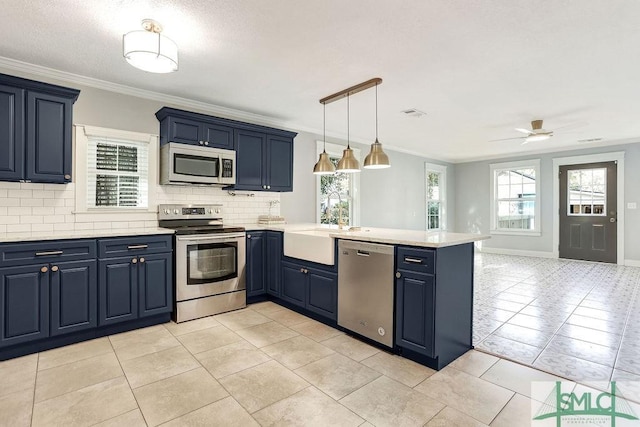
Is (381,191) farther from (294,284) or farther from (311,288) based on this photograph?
(311,288)

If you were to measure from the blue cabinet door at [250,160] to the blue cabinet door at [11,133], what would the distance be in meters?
2.02

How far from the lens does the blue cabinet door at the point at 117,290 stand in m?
2.99

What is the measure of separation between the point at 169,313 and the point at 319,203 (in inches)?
113

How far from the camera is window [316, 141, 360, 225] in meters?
5.55

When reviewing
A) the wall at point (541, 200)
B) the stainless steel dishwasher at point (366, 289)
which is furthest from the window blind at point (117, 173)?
the wall at point (541, 200)

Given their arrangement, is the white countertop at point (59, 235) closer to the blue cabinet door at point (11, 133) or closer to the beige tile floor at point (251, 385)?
the blue cabinet door at point (11, 133)

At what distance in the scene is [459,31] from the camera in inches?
97.4

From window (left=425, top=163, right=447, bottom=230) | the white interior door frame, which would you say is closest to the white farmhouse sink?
window (left=425, top=163, right=447, bottom=230)

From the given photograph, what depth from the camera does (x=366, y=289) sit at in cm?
286

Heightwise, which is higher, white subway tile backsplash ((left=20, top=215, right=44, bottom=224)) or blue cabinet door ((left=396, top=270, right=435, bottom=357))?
white subway tile backsplash ((left=20, top=215, right=44, bottom=224))

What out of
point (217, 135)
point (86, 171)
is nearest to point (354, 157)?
point (217, 135)

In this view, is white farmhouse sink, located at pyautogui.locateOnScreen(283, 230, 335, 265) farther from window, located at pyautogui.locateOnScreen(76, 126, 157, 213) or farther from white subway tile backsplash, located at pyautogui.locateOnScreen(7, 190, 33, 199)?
white subway tile backsplash, located at pyautogui.locateOnScreen(7, 190, 33, 199)

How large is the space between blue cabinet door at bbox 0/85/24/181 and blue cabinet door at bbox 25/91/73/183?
0.16ft

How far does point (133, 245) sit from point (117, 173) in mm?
946
